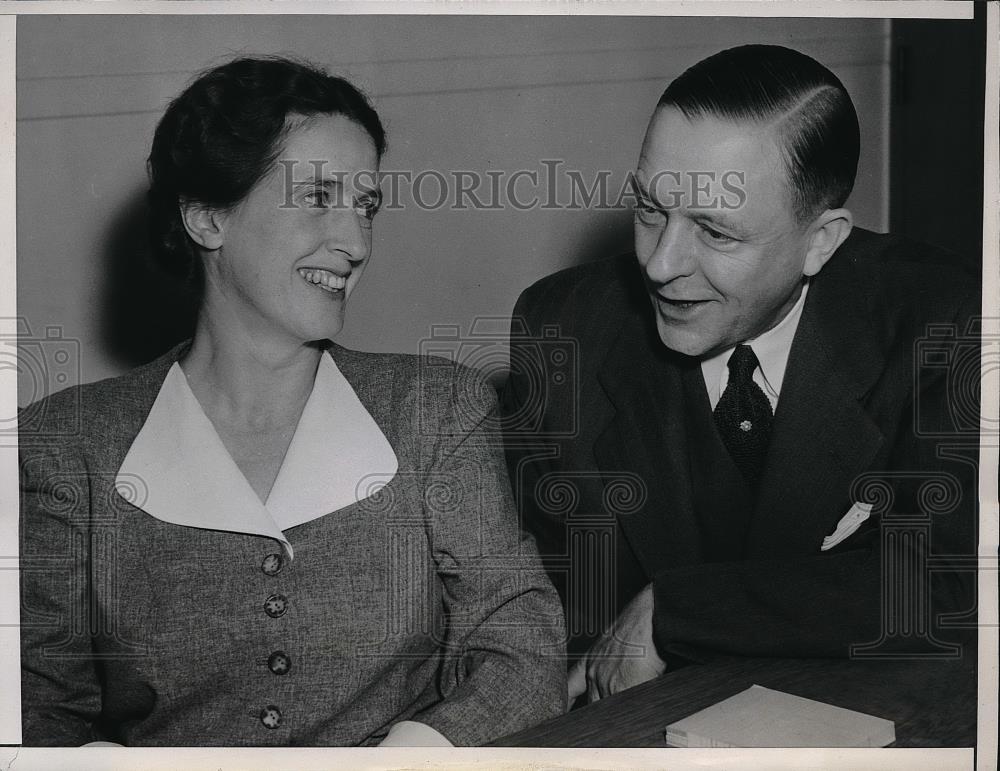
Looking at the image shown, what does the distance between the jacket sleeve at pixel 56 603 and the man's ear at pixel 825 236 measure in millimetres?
1330

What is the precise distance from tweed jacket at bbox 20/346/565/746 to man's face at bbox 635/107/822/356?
381mm

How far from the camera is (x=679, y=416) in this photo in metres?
1.94

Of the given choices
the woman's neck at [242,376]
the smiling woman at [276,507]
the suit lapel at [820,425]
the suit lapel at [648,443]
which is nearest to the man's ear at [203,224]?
the smiling woman at [276,507]

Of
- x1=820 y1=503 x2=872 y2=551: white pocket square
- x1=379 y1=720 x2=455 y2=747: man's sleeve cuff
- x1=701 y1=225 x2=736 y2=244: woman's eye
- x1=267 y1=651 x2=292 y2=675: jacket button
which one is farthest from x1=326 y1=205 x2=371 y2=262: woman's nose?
x1=820 y1=503 x2=872 y2=551: white pocket square

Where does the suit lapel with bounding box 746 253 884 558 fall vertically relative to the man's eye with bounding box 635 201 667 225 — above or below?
below

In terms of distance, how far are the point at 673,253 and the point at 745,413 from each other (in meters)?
0.31

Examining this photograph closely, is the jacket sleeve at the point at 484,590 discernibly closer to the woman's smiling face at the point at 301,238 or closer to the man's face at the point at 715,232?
the woman's smiling face at the point at 301,238

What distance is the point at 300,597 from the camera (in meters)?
1.86

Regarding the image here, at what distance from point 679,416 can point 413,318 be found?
1.66 feet

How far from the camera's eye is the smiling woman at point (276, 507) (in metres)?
1.84

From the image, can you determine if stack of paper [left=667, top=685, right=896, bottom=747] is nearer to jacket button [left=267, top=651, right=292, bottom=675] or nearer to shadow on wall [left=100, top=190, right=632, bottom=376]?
jacket button [left=267, top=651, right=292, bottom=675]

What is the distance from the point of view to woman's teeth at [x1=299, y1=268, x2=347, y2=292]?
6.10 ft

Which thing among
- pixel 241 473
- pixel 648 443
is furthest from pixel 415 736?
pixel 648 443

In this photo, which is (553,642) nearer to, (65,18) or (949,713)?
(949,713)
